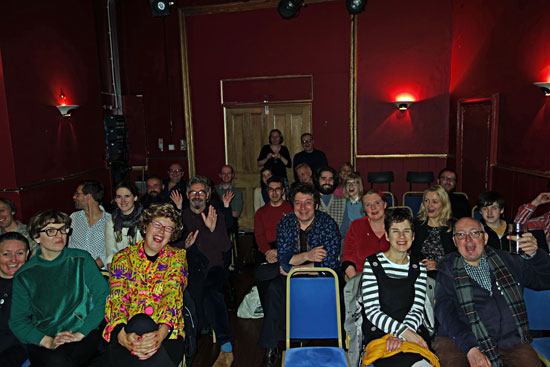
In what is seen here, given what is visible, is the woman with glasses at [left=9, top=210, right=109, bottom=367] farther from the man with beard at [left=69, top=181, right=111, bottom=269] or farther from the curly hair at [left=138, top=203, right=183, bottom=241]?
the man with beard at [left=69, top=181, right=111, bottom=269]

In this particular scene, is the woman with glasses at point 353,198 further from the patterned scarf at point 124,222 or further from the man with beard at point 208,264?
the patterned scarf at point 124,222

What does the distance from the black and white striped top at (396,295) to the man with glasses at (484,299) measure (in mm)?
132

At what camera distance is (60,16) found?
5.85 meters

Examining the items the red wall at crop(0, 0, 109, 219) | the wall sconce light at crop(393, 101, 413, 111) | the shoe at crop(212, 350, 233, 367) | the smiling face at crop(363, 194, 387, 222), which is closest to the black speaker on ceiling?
the red wall at crop(0, 0, 109, 219)

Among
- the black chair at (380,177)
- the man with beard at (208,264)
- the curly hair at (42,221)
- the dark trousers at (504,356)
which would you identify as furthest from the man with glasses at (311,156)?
the curly hair at (42,221)

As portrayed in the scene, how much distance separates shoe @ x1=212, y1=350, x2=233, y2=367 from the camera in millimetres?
3041

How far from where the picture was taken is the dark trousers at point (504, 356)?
2.21 metres

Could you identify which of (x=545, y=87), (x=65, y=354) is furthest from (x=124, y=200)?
(x=545, y=87)

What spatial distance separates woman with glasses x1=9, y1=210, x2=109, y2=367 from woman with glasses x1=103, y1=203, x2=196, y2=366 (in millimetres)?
235

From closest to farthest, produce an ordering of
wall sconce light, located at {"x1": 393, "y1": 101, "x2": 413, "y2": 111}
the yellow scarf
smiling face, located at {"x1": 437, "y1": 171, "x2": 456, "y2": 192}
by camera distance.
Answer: the yellow scarf, smiling face, located at {"x1": 437, "y1": 171, "x2": 456, "y2": 192}, wall sconce light, located at {"x1": 393, "y1": 101, "x2": 413, "y2": 111}

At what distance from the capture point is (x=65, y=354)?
7.79 feet

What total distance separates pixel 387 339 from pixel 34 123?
17.0ft

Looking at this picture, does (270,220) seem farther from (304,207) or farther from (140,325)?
(140,325)

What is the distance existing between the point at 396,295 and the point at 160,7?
6.40m
